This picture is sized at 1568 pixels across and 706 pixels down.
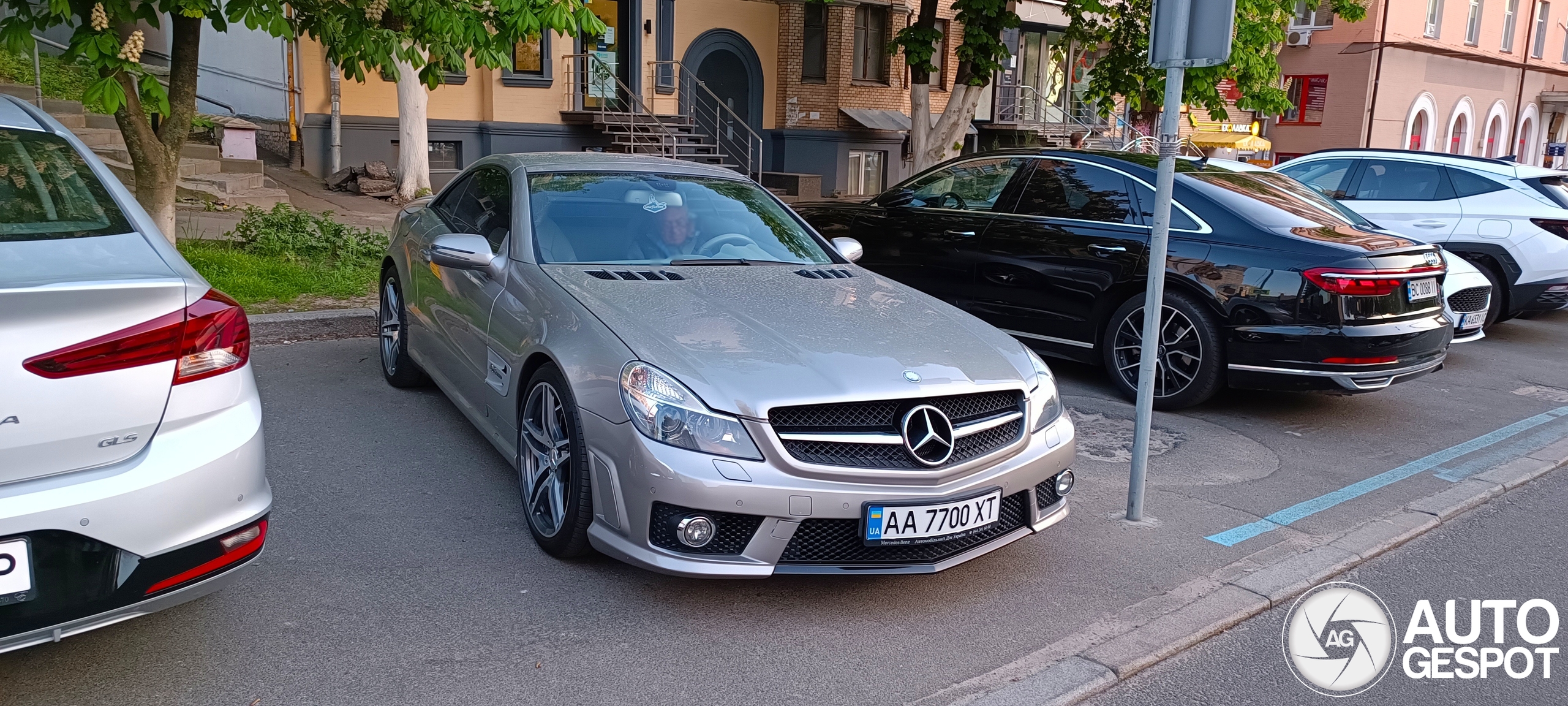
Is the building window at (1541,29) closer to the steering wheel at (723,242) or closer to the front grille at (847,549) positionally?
the steering wheel at (723,242)

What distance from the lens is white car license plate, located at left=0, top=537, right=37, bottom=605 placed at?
2.55 meters

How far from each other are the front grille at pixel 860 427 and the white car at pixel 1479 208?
827 cm

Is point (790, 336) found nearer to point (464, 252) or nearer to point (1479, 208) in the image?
point (464, 252)

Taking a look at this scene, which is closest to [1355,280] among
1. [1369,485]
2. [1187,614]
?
[1369,485]

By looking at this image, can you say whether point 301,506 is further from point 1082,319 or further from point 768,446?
point 1082,319

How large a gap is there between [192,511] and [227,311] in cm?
54

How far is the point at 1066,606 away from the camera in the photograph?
402cm

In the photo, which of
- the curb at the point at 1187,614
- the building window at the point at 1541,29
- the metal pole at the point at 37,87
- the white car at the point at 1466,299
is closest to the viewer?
the curb at the point at 1187,614

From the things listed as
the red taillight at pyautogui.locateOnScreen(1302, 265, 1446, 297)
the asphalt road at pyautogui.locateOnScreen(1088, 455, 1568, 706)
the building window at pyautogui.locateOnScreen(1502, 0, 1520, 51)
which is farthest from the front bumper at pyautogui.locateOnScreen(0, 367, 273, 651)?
the building window at pyautogui.locateOnScreen(1502, 0, 1520, 51)

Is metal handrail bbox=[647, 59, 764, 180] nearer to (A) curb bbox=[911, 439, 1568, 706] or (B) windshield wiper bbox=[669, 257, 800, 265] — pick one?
(B) windshield wiper bbox=[669, 257, 800, 265]

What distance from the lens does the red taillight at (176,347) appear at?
266 centimetres

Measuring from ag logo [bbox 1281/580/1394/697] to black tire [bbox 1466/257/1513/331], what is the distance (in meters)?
7.49

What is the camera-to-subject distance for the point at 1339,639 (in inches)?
155

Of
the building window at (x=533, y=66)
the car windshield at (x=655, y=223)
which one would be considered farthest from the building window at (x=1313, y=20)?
the car windshield at (x=655, y=223)
